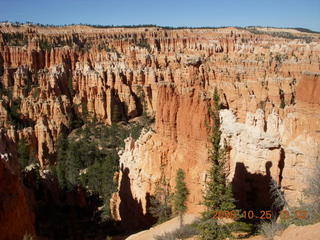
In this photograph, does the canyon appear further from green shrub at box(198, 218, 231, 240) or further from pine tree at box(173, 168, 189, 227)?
green shrub at box(198, 218, 231, 240)

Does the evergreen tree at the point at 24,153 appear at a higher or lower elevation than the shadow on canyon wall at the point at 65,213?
higher

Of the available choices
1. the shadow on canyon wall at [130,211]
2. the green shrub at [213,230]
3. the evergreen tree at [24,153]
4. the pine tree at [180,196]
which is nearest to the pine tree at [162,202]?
the shadow on canyon wall at [130,211]

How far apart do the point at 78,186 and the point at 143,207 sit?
26.6 feet

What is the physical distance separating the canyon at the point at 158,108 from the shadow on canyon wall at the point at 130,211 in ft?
0.20

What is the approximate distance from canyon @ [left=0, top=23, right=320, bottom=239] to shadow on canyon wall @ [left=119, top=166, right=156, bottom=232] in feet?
0.20

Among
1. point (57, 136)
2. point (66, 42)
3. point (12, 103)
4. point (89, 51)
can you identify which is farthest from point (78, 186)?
point (66, 42)

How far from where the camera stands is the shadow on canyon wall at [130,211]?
1589 cm

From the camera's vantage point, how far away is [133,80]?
50219 millimetres

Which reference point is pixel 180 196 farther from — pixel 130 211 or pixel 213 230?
pixel 130 211

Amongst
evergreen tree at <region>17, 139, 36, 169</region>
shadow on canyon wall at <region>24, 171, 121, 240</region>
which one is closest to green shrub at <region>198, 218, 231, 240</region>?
shadow on canyon wall at <region>24, 171, 121, 240</region>

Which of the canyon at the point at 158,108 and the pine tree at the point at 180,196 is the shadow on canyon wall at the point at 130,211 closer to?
the canyon at the point at 158,108

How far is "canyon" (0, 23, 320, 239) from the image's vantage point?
42.1 feet

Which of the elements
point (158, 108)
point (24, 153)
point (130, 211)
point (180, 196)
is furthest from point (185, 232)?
point (24, 153)

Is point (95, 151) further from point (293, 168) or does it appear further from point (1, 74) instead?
point (1, 74)
